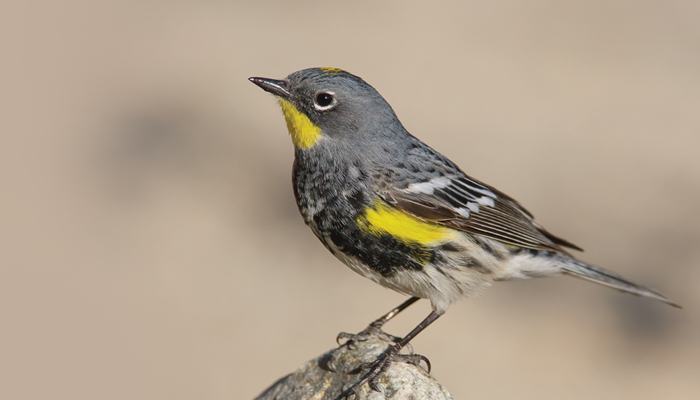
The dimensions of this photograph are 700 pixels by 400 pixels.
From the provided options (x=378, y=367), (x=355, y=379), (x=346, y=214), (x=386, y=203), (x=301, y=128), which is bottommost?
(x=355, y=379)

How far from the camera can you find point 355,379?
7320mm

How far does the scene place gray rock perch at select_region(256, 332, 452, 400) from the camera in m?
6.96

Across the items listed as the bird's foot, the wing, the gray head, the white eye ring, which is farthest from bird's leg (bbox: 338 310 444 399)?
the white eye ring

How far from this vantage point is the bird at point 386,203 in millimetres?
7582

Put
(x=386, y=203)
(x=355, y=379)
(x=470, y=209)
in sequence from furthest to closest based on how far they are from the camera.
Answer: (x=470, y=209) → (x=386, y=203) → (x=355, y=379)

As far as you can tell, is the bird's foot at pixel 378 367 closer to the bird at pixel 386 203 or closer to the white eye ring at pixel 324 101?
the bird at pixel 386 203

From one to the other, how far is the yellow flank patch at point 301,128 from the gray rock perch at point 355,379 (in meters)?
1.38

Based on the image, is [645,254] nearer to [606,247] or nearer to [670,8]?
[606,247]

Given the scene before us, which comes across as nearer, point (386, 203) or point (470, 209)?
point (386, 203)

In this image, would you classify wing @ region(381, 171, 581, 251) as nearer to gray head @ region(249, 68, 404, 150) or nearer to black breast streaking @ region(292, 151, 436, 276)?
black breast streaking @ region(292, 151, 436, 276)

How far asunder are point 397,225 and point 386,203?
0.20 m

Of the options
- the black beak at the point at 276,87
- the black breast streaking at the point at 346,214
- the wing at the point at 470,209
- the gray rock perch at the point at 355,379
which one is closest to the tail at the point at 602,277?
the wing at the point at 470,209

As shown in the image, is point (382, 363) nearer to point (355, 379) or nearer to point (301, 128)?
point (355, 379)

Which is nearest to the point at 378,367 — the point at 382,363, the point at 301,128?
the point at 382,363
